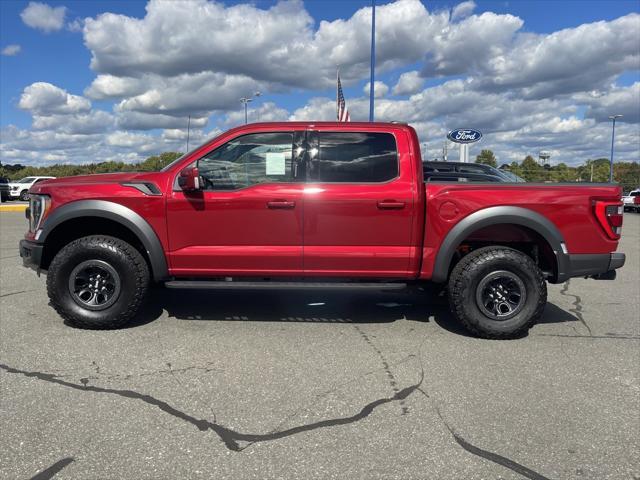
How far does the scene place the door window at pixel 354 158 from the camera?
15.1ft

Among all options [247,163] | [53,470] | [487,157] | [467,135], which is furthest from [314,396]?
[487,157]

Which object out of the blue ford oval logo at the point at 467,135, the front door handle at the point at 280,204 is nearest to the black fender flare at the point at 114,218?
the front door handle at the point at 280,204

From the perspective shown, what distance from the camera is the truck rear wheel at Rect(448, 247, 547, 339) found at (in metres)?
4.53

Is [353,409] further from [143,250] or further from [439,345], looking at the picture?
[143,250]

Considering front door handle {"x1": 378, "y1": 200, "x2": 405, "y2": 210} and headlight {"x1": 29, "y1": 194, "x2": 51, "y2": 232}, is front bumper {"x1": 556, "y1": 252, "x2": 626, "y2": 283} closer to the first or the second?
front door handle {"x1": 378, "y1": 200, "x2": 405, "y2": 210}

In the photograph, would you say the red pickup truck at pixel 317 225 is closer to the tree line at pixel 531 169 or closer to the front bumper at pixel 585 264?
the front bumper at pixel 585 264

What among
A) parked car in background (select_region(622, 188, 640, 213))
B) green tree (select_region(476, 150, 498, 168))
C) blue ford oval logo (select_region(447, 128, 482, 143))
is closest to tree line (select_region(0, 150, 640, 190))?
green tree (select_region(476, 150, 498, 168))

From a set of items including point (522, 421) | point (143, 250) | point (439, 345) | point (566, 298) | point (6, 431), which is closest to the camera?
point (6, 431)

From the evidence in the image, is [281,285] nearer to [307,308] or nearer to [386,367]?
[307,308]

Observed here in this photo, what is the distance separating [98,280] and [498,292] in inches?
149

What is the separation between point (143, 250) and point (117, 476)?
9.15ft

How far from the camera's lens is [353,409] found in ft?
10.4

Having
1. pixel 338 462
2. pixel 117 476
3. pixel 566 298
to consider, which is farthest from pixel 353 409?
pixel 566 298

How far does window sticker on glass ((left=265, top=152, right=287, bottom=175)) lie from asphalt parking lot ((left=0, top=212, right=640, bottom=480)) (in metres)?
1.51
